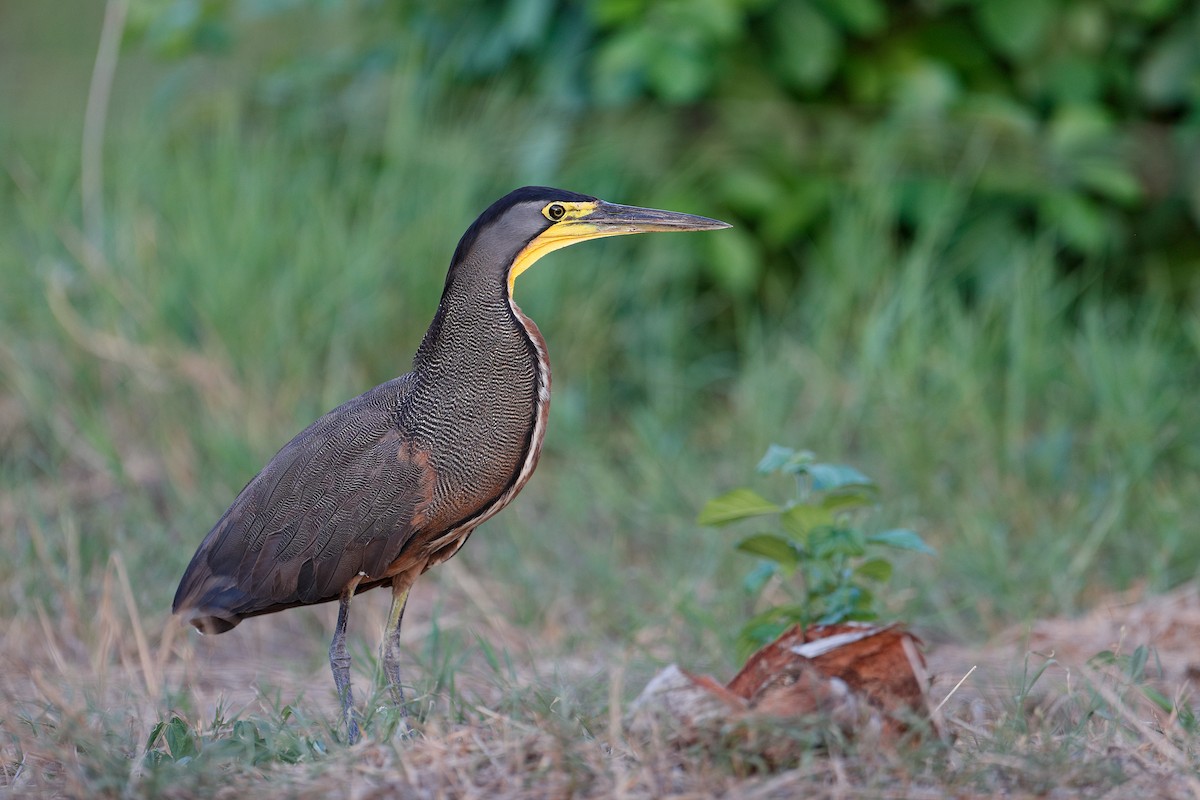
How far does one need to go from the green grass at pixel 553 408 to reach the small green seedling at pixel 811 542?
37 cm

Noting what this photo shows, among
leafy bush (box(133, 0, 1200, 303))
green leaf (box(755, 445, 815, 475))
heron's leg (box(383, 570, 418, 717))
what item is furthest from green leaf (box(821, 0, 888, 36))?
heron's leg (box(383, 570, 418, 717))

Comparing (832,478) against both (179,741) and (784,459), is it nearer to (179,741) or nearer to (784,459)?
(784,459)

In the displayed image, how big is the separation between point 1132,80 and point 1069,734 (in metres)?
4.09

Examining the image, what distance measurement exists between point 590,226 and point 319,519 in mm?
838

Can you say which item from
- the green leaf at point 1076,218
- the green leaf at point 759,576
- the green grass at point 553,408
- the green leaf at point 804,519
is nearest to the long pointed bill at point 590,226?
the green leaf at point 804,519

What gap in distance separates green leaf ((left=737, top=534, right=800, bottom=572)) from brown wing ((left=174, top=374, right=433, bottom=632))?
79cm

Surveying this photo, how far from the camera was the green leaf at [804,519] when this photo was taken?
309cm

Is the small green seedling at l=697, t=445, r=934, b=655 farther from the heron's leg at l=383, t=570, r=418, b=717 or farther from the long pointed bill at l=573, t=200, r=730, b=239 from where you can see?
the heron's leg at l=383, t=570, r=418, b=717

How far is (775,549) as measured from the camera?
3.16 meters

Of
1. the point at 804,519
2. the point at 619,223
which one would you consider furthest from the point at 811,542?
the point at 619,223

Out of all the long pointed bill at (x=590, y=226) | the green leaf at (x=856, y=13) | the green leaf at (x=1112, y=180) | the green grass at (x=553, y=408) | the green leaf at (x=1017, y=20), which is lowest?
the green grass at (x=553, y=408)

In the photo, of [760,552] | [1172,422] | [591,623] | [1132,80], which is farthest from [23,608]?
[1132,80]

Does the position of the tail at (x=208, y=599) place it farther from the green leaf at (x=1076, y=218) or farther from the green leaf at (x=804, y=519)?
the green leaf at (x=1076, y=218)

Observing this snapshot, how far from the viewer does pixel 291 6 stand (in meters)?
6.12
